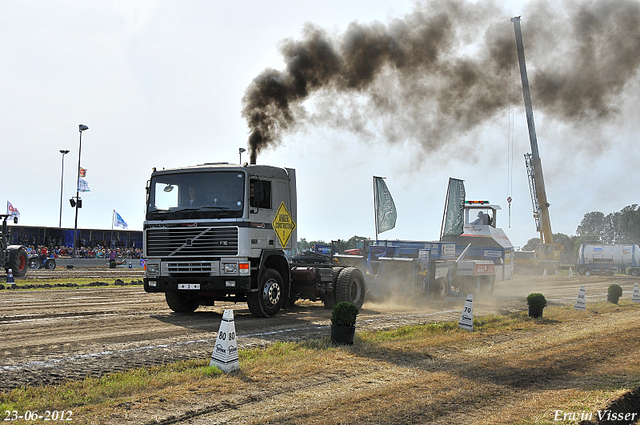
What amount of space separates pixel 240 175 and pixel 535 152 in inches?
1751

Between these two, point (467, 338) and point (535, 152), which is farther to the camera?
point (535, 152)

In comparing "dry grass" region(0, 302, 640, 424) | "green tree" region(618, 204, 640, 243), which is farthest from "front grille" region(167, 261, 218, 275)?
"green tree" region(618, 204, 640, 243)

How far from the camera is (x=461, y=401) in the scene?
630 centimetres

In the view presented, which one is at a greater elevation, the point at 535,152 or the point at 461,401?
the point at 535,152

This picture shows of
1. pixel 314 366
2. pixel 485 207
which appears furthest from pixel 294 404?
pixel 485 207

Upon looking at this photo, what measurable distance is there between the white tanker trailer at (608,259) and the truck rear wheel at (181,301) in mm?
47251

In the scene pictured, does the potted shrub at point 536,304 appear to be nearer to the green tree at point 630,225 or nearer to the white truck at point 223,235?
the white truck at point 223,235

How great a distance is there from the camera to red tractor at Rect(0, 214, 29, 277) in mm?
24422

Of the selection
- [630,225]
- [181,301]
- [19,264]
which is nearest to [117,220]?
[19,264]

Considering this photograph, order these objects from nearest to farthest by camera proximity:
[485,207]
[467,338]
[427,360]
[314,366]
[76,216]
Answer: [314,366] → [427,360] → [467,338] → [485,207] → [76,216]

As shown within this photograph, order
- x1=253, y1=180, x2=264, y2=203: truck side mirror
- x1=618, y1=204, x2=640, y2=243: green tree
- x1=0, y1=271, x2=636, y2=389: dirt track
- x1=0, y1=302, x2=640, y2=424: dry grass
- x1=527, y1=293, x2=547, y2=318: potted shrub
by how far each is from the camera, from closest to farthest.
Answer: x1=0, y1=302, x2=640, y2=424: dry grass, x1=0, y1=271, x2=636, y2=389: dirt track, x1=253, y1=180, x2=264, y2=203: truck side mirror, x1=527, y1=293, x2=547, y2=318: potted shrub, x1=618, y1=204, x2=640, y2=243: green tree

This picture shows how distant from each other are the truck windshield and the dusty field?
236 centimetres

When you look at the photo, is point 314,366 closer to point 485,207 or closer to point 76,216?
point 485,207

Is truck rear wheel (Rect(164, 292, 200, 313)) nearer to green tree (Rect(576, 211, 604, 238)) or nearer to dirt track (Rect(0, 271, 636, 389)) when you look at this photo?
dirt track (Rect(0, 271, 636, 389))
